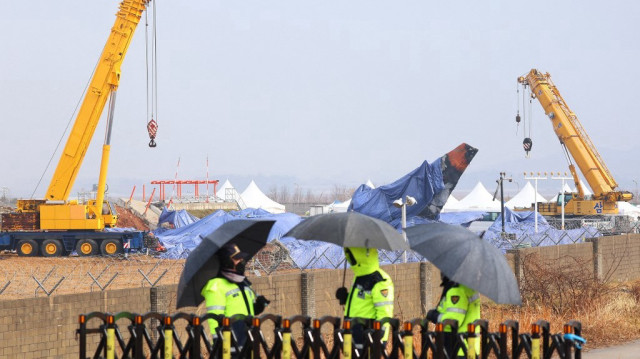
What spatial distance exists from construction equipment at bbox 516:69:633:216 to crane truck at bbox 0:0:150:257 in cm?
2622

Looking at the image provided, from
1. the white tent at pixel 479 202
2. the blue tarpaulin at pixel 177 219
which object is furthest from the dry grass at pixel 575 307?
the white tent at pixel 479 202

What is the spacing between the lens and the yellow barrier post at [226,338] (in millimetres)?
8289

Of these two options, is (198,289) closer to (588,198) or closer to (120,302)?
(120,302)

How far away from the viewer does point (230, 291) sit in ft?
28.0

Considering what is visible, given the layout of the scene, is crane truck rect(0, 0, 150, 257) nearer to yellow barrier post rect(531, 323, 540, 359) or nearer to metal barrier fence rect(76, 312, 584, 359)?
metal barrier fence rect(76, 312, 584, 359)

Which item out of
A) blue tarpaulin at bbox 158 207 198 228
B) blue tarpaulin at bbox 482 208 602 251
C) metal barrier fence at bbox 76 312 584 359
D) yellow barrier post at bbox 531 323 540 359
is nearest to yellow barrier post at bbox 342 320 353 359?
metal barrier fence at bbox 76 312 584 359

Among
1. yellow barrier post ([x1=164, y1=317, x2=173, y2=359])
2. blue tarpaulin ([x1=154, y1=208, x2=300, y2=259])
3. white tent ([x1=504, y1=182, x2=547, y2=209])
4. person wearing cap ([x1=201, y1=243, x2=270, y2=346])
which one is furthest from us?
white tent ([x1=504, y1=182, x2=547, y2=209])

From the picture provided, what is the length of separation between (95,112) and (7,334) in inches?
1023

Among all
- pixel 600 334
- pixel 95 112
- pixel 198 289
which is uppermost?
pixel 95 112

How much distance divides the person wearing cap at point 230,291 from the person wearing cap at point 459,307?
66.1 inches

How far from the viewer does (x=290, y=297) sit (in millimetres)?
15812

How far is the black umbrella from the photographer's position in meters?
8.50

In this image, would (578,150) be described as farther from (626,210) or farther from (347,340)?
(347,340)

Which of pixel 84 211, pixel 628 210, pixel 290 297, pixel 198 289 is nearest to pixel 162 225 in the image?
pixel 84 211
